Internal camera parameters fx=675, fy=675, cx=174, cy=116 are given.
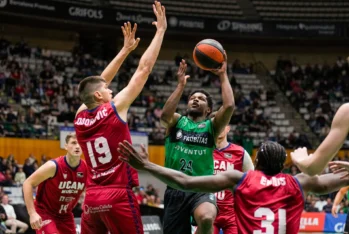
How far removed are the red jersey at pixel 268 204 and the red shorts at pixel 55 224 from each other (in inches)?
151

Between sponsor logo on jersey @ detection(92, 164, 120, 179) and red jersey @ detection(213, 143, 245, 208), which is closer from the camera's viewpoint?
sponsor logo on jersey @ detection(92, 164, 120, 179)

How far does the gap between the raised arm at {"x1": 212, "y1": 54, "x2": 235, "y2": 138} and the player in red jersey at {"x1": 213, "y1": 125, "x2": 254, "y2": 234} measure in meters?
1.40

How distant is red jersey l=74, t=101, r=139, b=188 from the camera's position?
649 centimetres

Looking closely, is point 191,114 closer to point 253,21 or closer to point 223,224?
point 223,224

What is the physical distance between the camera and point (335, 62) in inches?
1345

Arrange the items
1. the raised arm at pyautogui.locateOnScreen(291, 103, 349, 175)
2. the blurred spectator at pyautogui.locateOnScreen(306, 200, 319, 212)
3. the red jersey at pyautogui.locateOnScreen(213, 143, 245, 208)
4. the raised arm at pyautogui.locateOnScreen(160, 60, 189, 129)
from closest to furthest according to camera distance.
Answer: the raised arm at pyautogui.locateOnScreen(291, 103, 349, 175), the raised arm at pyautogui.locateOnScreen(160, 60, 189, 129), the red jersey at pyautogui.locateOnScreen(213, 143, 245, 208), the blurred spectator at pyautogui.locateOnScreen(306, 200, 319, 212)

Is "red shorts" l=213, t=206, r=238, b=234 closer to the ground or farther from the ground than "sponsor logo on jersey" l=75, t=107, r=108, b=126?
closer to the ground

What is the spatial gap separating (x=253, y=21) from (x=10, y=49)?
1132 centimetres

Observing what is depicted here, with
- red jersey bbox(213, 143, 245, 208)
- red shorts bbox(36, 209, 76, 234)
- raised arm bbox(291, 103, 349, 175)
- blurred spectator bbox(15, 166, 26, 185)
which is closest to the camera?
raised arm bbox(291, 103, 349, 175)

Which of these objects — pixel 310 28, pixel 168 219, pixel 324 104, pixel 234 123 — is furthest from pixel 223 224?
pixel 310 28

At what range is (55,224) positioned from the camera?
8484 millimetres

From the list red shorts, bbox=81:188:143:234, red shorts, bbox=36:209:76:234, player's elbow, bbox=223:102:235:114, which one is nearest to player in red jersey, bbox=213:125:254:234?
player's elbow, bbox=223:102:235:114

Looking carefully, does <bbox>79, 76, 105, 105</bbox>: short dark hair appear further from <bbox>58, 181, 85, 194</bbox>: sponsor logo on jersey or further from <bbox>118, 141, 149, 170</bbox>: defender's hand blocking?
<bbox>58, 181, 85, 194</bbox>: sponsor logo on jersey

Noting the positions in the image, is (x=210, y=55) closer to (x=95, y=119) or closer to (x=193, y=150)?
(x=193, y=150)
